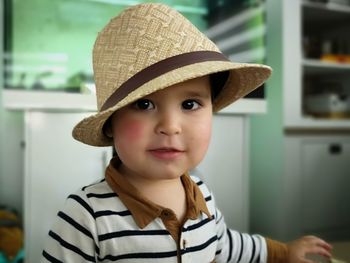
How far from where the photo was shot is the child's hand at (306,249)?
2.01 feet

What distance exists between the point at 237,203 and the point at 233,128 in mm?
299

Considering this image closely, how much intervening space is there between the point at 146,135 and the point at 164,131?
0.08 feet

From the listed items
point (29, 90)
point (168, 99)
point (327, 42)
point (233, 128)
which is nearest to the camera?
point (168, 99)

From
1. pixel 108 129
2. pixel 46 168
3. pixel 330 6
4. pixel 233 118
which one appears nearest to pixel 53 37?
pixel 46 168

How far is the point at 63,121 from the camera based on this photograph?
3.90 feet

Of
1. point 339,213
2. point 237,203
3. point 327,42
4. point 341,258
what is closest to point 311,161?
point 339,213

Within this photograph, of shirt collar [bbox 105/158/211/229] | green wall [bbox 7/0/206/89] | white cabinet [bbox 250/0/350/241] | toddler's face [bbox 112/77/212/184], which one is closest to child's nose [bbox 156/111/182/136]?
toddler's face [bbox 112/77/212/184]

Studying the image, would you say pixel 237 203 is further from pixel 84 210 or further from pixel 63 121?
pixel 84 210

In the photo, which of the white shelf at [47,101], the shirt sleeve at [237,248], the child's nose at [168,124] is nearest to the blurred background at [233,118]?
the white shelf at [47,101]

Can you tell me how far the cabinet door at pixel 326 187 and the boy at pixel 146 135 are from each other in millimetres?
1201

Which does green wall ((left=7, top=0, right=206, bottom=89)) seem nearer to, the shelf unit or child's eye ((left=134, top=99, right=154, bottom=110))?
the shelf unit

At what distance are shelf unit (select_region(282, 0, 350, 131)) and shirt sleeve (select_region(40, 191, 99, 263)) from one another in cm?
126

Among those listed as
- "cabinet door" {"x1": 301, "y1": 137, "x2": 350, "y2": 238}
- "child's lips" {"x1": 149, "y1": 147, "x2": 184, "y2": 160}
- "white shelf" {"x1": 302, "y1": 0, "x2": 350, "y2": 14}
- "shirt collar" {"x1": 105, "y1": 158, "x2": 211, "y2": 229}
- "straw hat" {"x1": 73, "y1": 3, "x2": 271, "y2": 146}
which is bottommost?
"cabinet door" {"x1": 301, "y1": 137, "x2": 350, "y2": 238}

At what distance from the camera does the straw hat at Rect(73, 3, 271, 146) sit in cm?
45
